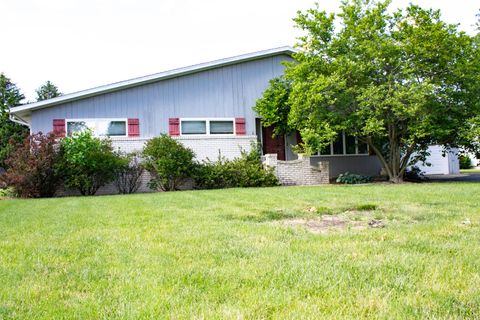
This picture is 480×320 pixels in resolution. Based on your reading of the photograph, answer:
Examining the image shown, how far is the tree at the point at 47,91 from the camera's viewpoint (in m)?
38.7

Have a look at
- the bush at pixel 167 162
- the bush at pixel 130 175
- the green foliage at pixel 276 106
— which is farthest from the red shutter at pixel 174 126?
the green foliage at pixel 276 106

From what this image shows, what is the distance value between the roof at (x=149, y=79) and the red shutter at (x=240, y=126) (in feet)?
7.81

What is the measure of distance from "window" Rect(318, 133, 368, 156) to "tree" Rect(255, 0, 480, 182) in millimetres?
2927

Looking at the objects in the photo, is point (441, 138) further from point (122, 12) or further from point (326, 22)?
point (122, 12)

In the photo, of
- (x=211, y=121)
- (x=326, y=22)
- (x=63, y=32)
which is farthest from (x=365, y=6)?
(x=63, y=32)

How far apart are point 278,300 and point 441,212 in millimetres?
4074

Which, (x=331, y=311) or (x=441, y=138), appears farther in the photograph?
(x=441, y=138)

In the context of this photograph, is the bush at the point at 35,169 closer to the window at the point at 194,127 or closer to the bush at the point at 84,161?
the bush at the point at 84,161

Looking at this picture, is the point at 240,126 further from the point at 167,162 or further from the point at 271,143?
the point at 167,162

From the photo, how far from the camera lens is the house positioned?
1435 cm

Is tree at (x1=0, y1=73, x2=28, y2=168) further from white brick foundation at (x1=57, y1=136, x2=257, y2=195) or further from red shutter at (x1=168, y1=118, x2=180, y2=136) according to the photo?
red shutter at (x1=168, y1=118, x2=180, y2=136)

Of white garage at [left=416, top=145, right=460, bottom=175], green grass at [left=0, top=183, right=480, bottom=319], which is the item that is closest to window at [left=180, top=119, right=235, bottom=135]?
green grass at [left=0, top=183, right=480, bottom=319]

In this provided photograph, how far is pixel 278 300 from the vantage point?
6.96 ft

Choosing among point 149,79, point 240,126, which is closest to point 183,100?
point 149,79
